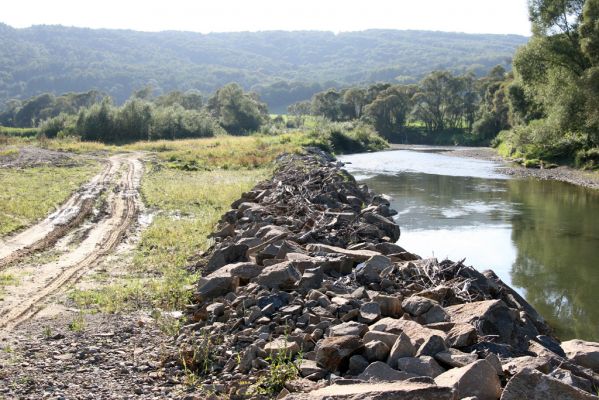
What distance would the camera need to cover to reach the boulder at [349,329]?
8.01m

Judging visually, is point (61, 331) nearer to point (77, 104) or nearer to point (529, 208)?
point (529, 208)

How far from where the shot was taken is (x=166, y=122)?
80188mm

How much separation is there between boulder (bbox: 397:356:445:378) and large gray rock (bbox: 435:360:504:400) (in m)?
0.27

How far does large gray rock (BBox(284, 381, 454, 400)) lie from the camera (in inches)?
237

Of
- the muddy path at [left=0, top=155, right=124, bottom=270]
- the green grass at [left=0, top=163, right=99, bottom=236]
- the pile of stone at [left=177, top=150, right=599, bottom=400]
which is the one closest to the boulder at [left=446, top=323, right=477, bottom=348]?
the pile of stone at [left=177, top=150, right=599, bottom=400]

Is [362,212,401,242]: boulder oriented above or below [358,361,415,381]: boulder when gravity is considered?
below

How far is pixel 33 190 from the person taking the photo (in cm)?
2769

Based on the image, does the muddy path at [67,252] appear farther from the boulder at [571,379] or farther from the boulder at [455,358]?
the boulder at [571,379]

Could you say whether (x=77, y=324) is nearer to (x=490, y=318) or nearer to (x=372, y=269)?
(x=372, y=269)

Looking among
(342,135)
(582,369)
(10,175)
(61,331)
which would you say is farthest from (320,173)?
(342,135)

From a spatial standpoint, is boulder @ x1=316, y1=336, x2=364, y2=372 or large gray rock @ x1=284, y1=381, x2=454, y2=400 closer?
large gray rock @ x1=284, y1=381, x2=454, y2=400

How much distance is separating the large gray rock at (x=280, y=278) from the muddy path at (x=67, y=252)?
4.06m

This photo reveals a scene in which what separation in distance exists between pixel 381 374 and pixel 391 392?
2.52 ft

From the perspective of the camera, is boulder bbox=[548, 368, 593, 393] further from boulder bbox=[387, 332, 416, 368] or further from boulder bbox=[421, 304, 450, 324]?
boulder bbox=[421, 304, 450, 324]
